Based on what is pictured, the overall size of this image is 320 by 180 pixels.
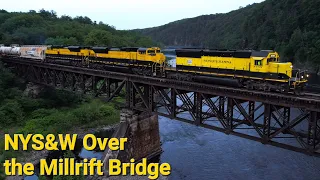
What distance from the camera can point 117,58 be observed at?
34781 millimetres

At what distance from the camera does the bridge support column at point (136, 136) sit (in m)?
27.3

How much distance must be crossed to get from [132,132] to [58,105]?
26.0 meters

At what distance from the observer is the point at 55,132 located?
125 feet

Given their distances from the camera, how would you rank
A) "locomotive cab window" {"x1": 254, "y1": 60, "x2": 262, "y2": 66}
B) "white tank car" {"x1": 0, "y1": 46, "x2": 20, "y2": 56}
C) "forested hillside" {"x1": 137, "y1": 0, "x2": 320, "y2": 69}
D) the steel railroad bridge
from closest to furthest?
the steel railroad bridge < "locomotive cab window" {"x1": 254, "y1": 60, "x2": 262, "y2": 66} < "white tank car" {"x1": 0, "y1": 46, "x2": 20, "y2": 56} < "forested hillside" {"x1": 137, "y1": 0, "x2": 320, "y2": 69}

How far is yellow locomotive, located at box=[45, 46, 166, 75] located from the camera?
98.7 feet

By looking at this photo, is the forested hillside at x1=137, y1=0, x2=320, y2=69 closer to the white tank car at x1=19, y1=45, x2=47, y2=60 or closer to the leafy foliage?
the leafy foliage

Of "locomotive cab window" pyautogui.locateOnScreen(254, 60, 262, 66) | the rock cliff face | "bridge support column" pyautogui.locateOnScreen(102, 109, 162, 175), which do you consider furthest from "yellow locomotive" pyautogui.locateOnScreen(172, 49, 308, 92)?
the rock cliff face

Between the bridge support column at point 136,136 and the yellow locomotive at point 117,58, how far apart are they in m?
4.78

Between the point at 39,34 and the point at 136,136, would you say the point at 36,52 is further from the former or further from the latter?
the point at 39,34

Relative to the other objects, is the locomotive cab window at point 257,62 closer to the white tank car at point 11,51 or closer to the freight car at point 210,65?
the freight car at point 210,65

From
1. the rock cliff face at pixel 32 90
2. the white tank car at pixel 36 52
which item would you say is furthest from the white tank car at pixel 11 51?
the rock cliff face at pixel 32 90

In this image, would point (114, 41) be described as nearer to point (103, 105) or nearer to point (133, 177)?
point (103, 105)

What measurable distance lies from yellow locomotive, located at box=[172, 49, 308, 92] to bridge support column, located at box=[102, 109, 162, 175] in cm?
628

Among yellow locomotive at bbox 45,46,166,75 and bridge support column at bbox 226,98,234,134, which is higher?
yellow locomotive at bbox 45,46,166,75
